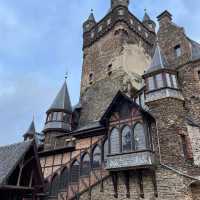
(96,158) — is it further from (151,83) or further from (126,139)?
(151,83)

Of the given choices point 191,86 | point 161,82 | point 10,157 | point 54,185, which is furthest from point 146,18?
point 10,157

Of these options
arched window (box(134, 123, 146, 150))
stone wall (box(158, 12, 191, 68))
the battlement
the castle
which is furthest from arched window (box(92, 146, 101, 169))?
the battlement

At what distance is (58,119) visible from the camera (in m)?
22.7

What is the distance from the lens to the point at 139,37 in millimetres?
27859

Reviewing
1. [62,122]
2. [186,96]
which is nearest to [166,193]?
[186,96]

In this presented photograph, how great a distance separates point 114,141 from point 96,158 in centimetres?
269

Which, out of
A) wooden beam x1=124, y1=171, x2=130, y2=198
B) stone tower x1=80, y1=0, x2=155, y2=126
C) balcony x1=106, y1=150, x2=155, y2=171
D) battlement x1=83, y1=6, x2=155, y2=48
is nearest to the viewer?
balcony x1=106, y1=150, x2=155, y2=171

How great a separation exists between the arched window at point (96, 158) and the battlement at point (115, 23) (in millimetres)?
16977

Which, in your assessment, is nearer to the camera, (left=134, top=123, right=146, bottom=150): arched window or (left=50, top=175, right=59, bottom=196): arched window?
(left=134, top=123, right=146, bottom=150): arched window

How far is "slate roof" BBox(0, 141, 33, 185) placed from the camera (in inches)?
340

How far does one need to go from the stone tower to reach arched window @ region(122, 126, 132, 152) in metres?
8.73

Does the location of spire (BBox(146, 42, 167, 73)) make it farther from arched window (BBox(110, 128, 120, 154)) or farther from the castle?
arched window (BBox(110, 128, 120, 154))

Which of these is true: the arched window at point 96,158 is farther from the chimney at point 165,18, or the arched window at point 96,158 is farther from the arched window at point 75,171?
the chimney at point 165,18

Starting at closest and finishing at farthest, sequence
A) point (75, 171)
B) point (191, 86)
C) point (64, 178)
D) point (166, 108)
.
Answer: point (166, 108) → point (191, 86) → point (75, 171) → point (64, 178)
